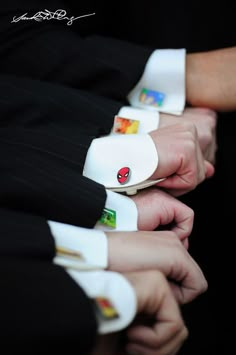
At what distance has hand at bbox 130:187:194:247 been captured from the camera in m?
0.75

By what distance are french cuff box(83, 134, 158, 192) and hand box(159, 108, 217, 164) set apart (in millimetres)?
137

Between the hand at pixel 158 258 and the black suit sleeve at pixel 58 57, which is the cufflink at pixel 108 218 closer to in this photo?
the hand at pixel 158 258

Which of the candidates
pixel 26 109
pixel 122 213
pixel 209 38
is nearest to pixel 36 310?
pixel 122 213

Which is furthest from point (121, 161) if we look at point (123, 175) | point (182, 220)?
point (182, 220)

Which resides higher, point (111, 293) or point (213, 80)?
point (213, 80)

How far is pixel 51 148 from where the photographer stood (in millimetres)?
754

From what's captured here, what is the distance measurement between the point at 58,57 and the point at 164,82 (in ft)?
0.68

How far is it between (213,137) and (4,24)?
44cm

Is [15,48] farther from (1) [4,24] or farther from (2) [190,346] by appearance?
(2) [190,346]

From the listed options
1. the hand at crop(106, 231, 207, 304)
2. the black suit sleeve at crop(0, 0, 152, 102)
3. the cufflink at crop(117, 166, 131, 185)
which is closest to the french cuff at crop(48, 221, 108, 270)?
the hand at crop(106, 231, 207, 304)

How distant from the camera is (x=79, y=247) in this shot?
0.63 meters

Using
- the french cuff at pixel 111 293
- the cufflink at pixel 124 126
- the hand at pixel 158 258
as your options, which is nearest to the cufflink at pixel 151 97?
the cufflink at pixel 124 126

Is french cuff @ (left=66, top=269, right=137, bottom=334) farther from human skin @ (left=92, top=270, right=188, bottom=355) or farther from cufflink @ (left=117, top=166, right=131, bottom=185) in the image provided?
cufflink @ (left=117, top=166, right=131, bottom=185)

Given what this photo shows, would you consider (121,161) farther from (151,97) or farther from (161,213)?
(151,97)
